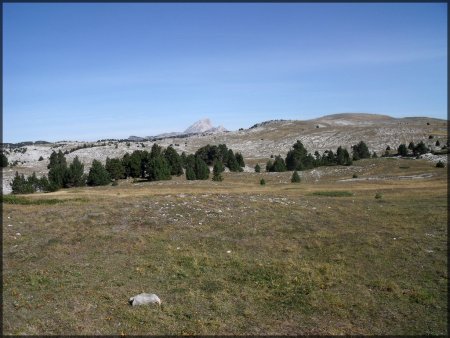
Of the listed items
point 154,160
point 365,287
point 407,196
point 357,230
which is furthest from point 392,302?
point 154,160

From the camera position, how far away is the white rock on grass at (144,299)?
15.5 m

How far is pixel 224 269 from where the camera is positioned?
798 inches

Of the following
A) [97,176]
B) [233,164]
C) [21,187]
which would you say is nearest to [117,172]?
[97,176]

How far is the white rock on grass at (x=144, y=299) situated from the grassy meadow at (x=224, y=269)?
35 cm

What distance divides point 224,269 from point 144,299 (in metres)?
5.72

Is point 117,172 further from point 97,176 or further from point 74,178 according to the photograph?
point 74,178

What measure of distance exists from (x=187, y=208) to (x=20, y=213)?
582 inches

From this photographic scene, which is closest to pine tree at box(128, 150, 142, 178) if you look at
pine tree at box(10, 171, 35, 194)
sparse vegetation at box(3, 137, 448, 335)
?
pine tree at box(10, 171, 35, 194)

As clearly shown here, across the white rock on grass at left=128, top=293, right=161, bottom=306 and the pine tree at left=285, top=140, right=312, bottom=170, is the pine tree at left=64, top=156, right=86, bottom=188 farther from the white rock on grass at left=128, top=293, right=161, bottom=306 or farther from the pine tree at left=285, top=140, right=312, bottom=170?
the white rock on grass at left=128, top=293, right=161, bottom=306

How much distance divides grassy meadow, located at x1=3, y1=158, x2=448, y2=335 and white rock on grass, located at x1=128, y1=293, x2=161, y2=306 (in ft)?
1.15

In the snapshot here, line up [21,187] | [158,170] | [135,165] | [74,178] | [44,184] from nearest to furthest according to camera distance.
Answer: [21,187] < [158,170] < [74,178] < [44,184] < [135,165]

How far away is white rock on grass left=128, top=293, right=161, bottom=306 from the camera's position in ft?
50.7

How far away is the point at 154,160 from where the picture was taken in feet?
296

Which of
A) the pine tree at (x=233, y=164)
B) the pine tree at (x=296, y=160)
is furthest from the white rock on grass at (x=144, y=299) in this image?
the pine tree at (x=233, y=164)
